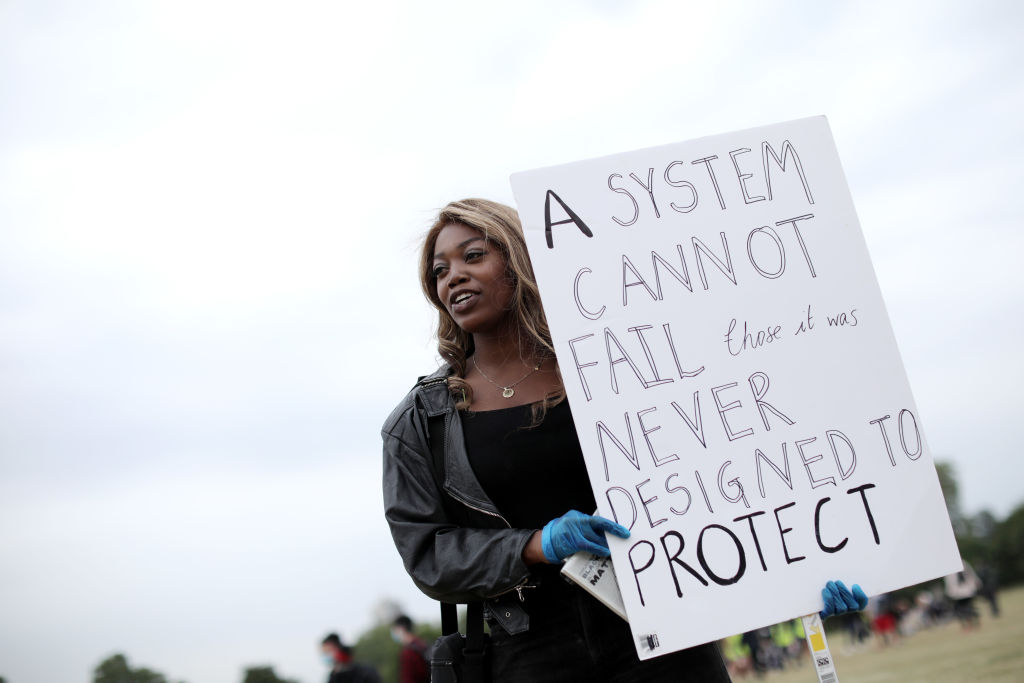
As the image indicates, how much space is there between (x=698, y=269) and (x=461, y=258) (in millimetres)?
722

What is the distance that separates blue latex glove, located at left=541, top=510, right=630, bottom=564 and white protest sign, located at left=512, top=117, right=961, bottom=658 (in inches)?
1.6

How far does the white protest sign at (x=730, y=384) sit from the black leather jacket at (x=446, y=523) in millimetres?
326

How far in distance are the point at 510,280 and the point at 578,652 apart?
1123mm

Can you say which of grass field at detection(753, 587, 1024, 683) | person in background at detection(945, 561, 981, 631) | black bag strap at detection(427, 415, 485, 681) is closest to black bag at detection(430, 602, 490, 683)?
black bag strap at detection(427, 415, 485, 681)

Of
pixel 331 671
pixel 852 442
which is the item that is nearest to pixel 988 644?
pixel 331 671

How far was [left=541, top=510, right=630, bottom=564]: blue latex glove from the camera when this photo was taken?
2186mm

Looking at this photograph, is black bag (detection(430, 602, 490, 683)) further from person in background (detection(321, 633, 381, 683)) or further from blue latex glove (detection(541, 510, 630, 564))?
person in background (detection(321, 633, 381, 683))

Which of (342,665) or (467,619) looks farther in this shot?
(342,665)

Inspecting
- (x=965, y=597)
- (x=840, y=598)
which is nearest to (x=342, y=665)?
(x=840, y=598)

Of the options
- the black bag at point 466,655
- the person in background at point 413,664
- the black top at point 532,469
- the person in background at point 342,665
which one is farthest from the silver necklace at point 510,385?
the person in background at point 342,665

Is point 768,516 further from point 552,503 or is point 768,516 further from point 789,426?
point 552,503

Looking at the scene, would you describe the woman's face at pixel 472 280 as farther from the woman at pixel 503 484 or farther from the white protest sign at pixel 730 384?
the white protest sign at pixel 730 384

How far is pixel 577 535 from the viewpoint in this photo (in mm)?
2186

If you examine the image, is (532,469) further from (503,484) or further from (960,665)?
(960,665)
